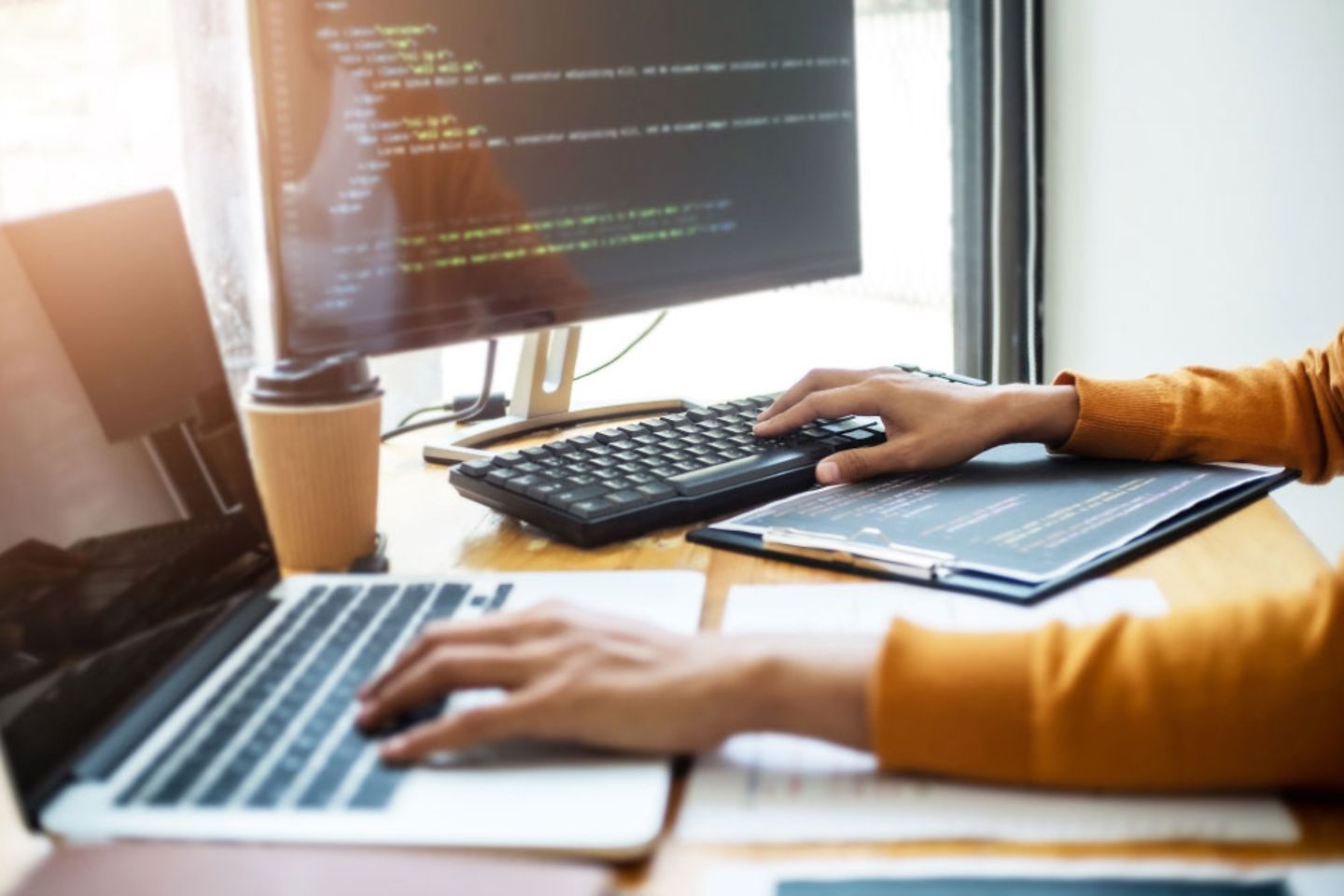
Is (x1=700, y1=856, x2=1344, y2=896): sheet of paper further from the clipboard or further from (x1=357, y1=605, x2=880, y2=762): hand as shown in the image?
the clipboard

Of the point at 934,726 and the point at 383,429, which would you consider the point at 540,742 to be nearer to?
the point at 934,726

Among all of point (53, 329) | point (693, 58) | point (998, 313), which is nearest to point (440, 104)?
point (693, 58)

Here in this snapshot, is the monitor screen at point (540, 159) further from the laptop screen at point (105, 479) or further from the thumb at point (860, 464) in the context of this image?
the thumb at point (860, 464)

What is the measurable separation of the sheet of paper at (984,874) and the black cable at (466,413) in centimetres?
83

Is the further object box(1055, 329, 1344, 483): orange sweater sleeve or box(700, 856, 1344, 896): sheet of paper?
box(1055, 329, 1344, 483): orange sweater sleeve

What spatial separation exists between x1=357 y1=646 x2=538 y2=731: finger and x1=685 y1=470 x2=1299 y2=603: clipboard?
0.29 m

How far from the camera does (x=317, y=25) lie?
95 cm

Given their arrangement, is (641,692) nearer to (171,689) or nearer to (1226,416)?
(171,689)

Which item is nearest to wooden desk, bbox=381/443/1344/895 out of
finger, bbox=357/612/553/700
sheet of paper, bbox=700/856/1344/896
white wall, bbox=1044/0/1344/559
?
sheet of paper, bbox=700/856/1344/896

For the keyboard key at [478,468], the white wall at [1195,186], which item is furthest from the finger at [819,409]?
the white wall at [1195,186]

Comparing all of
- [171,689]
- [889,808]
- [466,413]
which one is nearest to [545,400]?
[466,413]

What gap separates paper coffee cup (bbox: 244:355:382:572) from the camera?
35.8 inches

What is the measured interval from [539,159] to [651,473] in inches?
11.4

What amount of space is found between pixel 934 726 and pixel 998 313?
148cm
